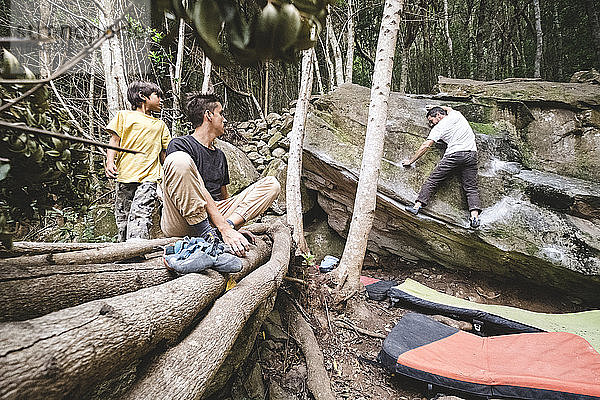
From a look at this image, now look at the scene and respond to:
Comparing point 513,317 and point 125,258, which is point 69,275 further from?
point 513,317

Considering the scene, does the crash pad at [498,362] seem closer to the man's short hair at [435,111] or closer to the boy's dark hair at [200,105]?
the boy's dark hair at [200,105]

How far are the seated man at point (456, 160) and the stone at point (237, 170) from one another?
2.81 meters

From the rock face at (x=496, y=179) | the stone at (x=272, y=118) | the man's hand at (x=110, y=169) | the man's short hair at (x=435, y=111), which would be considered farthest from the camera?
the stone at (x=272, y=118)

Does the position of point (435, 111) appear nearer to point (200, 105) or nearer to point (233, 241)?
point (200, 105)

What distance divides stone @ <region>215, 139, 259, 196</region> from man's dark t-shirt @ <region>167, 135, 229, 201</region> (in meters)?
2.83

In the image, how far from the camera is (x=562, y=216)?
4.02m

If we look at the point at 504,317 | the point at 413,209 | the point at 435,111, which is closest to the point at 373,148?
the point at 413,209

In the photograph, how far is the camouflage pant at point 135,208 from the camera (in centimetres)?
273

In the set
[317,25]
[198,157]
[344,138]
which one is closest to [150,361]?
[317,25]

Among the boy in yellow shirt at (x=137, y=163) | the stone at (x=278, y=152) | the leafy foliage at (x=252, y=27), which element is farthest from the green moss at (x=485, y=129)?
the leafy foliage at (x=252, y=27)

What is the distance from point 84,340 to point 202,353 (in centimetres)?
45

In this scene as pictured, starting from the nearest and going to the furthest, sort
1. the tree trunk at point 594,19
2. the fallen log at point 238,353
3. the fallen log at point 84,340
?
the fallen log at point 84,340
the fallen log at point 238,353
the tree trunk at point 594,19

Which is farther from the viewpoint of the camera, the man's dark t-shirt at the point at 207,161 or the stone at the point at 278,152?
the stone at the point at 278,152

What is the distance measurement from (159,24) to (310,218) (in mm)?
6007
